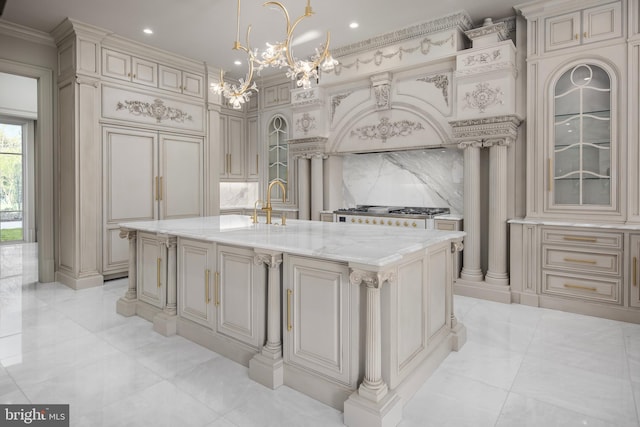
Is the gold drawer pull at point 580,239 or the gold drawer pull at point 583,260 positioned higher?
the gold drawer pull at point 580,239

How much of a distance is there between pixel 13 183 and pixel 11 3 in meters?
6.11

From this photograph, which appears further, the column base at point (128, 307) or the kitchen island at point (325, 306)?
the column base at point (128, 307)

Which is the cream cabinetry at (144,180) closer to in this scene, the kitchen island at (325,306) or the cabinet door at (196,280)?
the kitchen island at (325,306)

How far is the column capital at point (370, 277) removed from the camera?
1777 millimetres

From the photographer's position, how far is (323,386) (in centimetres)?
208

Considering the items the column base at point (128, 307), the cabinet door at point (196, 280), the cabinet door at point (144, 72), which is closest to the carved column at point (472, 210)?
the cabinet door at point (196, 280)

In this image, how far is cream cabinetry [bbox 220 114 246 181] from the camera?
655 centimetres

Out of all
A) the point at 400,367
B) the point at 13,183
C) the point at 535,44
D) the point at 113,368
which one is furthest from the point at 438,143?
the point at 13,183

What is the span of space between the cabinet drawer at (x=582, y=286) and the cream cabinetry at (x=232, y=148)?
499 cm

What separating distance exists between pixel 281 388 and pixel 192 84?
4.99 m

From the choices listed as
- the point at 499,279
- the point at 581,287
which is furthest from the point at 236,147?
the point at 581,287

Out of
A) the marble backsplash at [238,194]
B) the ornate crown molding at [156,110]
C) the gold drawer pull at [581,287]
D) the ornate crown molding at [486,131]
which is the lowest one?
the gold drawer pull at [581,287]

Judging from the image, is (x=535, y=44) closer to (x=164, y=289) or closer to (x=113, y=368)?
(x=164, y=289)

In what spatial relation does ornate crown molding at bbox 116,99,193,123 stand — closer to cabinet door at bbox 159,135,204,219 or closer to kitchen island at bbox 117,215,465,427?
cabinet door at bbox 159,135,204,219
